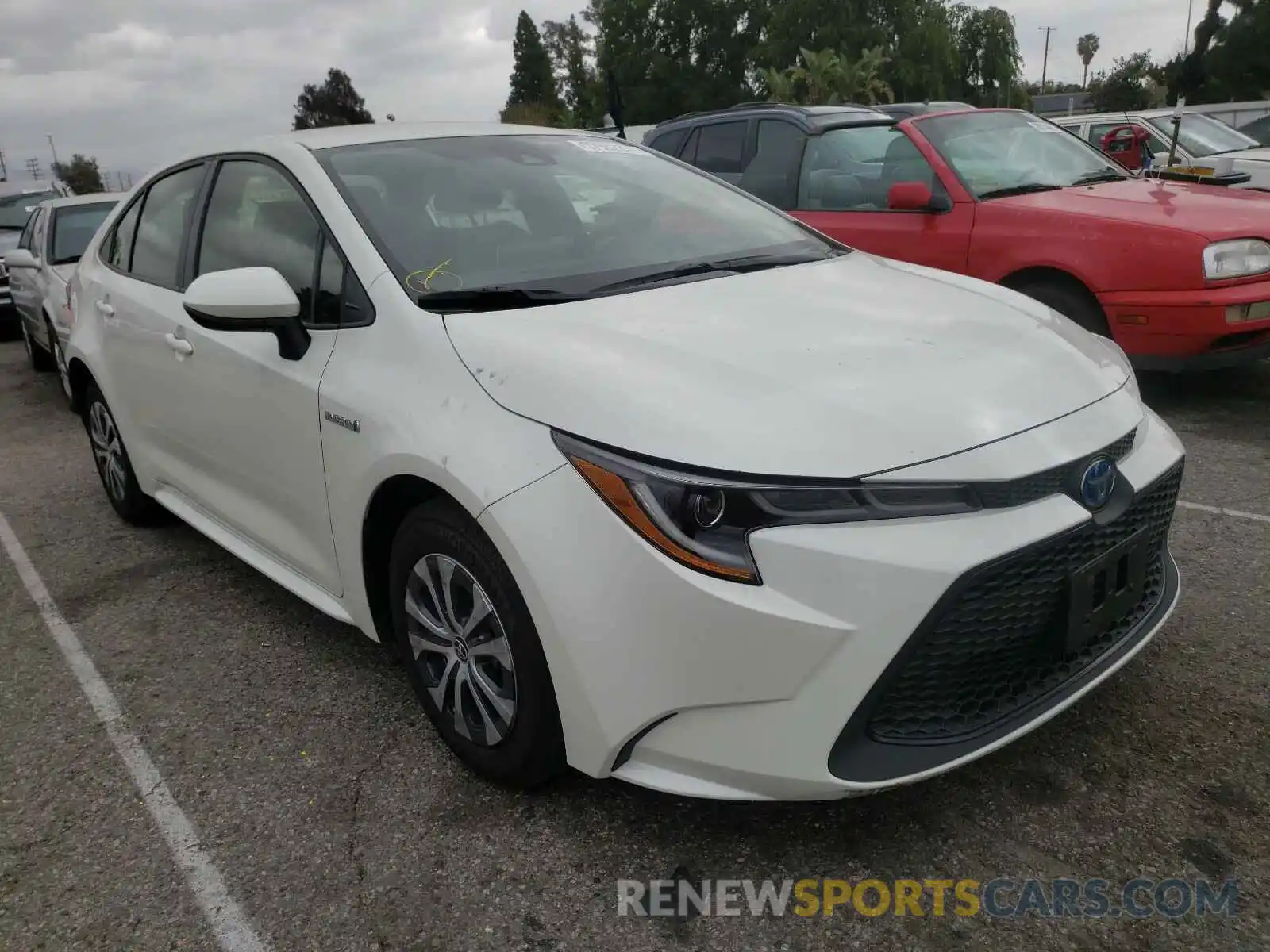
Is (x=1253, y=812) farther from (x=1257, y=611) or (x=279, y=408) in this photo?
(x=279, y=408)

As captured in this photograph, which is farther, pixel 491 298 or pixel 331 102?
pixel 331 102

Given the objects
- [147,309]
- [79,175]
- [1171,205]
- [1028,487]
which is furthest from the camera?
[79,175]

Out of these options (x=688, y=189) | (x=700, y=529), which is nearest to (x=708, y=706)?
(x=700, y=529)

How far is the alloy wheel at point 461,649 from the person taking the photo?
2.23m

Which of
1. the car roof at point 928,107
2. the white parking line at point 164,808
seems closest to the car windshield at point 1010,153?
the car roof at point 928,107

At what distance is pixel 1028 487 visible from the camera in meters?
1.93

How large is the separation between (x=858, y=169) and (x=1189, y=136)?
596 cm

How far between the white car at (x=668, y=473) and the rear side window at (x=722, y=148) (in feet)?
13.0

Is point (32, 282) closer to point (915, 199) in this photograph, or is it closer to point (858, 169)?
point (858, 169)

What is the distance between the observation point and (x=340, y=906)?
6.97ft

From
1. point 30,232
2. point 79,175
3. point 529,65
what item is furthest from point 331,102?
point 30,232

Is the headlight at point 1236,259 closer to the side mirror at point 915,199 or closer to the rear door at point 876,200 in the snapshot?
the rear door at point 876,200

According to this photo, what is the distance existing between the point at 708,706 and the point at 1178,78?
48040 millimetres

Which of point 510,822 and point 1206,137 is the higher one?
point 1206,137
